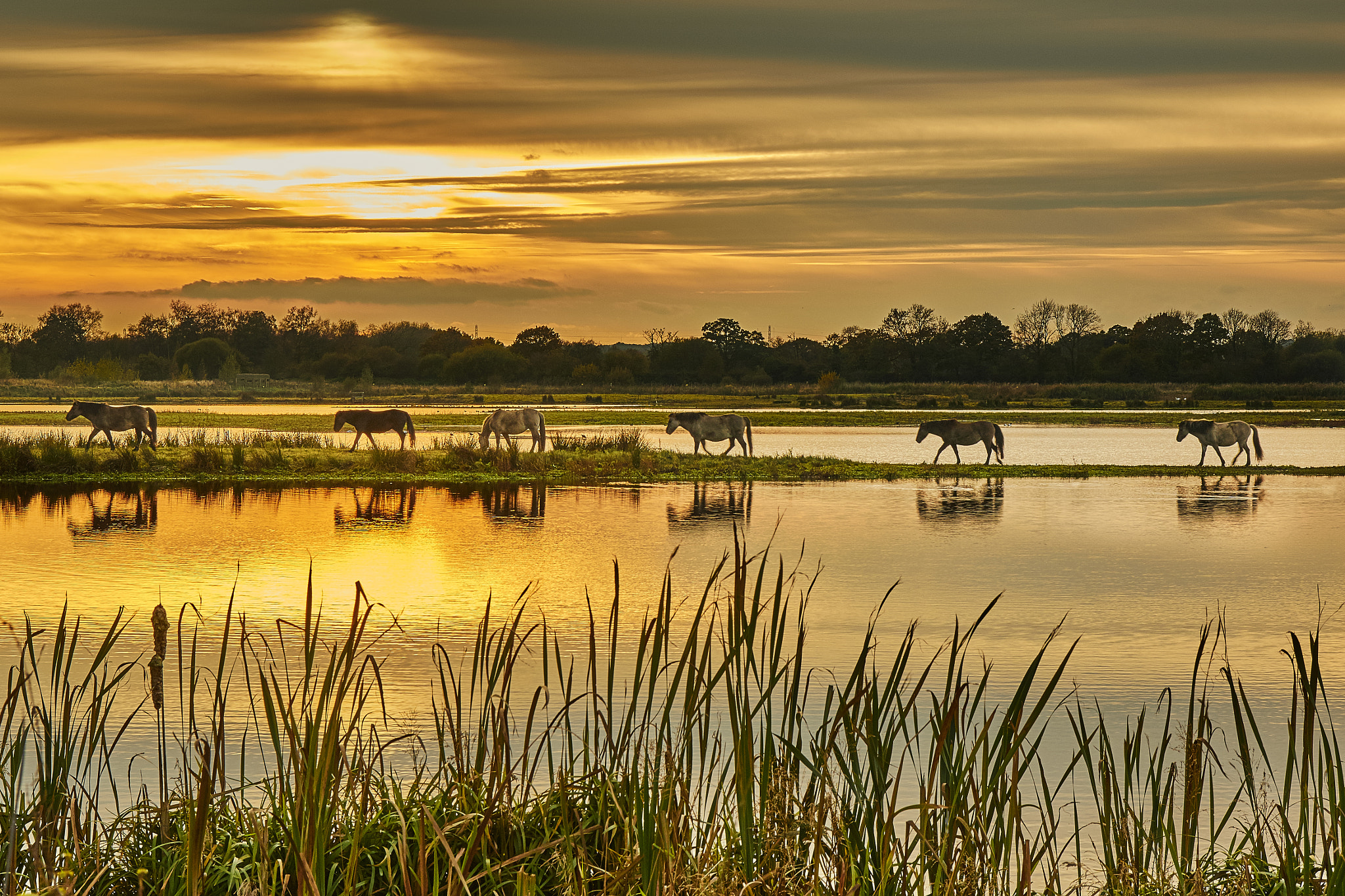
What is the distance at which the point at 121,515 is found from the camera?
17.6 meters

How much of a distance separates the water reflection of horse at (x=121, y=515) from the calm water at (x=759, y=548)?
0.24 ft

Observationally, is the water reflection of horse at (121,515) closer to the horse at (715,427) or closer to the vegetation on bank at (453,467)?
the vegetation on bank at (453,467)

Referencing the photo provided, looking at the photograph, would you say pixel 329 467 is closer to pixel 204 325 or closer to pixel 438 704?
pixel 438 704

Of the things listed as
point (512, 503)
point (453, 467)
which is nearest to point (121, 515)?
point (512, 503)

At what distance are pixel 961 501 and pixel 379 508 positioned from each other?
32.5 ft

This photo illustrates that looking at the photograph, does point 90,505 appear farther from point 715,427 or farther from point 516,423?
point 715,427

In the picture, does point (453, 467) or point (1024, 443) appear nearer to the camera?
point (453, 467)

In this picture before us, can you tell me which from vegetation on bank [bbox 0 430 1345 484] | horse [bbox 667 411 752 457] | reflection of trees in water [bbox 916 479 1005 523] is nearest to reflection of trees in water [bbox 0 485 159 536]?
vegetation on bank [bbox 0 430 1345 484]

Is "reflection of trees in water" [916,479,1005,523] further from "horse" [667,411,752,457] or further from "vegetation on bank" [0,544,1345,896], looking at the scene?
"vegetation on bank" [0,544,1345,896]

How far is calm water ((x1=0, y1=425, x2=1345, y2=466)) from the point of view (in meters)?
31.7

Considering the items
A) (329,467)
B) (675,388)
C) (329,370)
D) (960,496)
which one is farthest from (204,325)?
(960,496)

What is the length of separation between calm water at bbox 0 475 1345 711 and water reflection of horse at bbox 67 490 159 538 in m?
0.07

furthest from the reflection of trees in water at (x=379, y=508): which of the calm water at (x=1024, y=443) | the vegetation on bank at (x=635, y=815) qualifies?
the vegetation on bank at (x=635, y=815)

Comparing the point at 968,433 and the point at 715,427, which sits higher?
the point at 715,427
